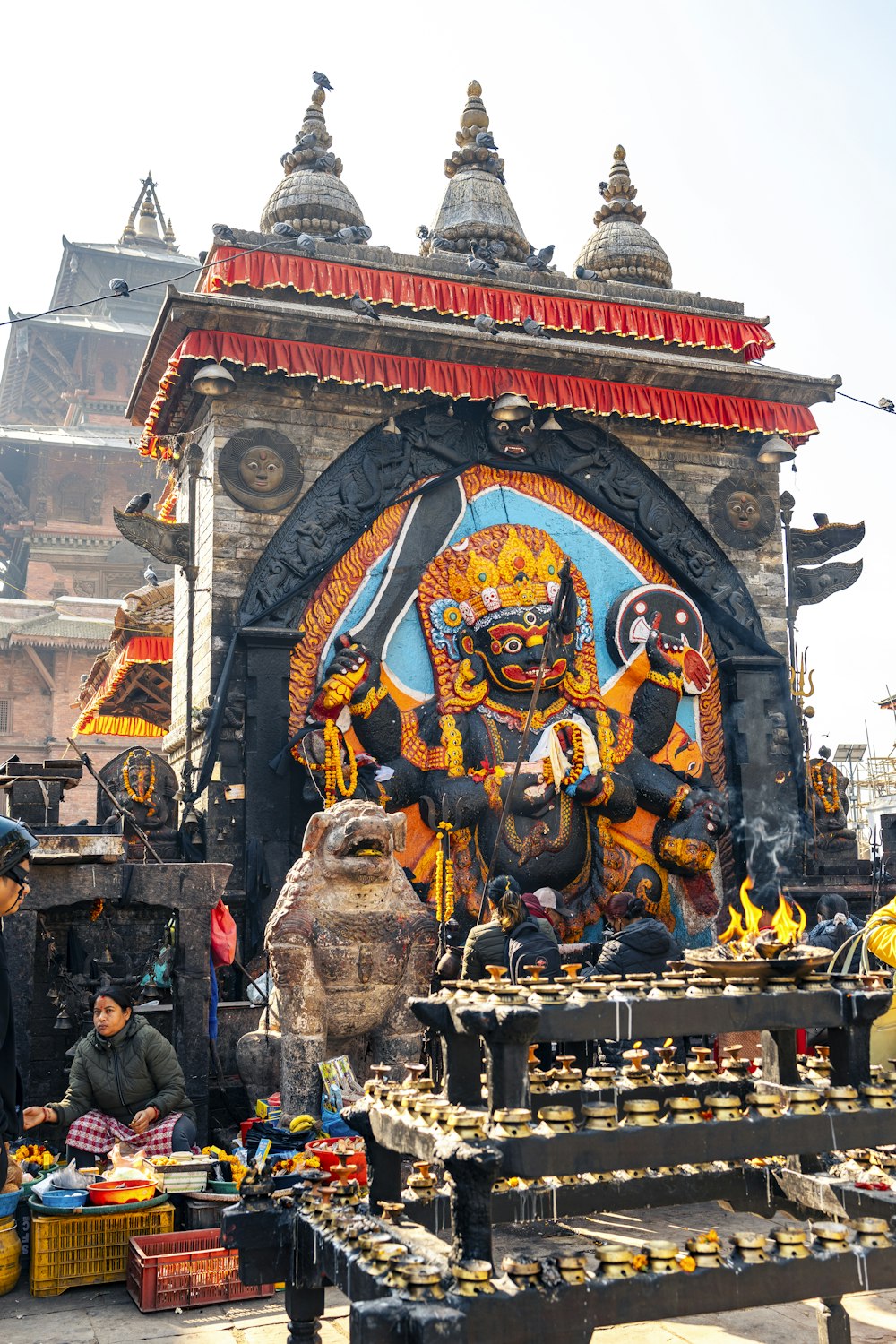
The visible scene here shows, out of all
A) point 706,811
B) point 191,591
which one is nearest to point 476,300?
point 191,591

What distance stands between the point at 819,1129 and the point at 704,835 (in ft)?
30.7

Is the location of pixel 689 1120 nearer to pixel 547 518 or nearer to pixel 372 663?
pixel 372 663

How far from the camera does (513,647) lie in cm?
1331

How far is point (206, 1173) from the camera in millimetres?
6125

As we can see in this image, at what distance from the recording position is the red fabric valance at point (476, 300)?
13.4 metres

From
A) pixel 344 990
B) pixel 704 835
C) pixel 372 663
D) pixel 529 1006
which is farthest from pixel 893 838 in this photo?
pixel 529 1006

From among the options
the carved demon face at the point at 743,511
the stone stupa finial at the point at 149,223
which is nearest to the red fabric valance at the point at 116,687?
the carved demon face at the point at 743,511

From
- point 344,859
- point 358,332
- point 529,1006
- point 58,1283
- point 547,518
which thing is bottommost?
point 58,1283

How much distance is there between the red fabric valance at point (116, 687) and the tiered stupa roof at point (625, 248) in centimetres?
756

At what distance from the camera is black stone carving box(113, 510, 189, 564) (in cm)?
1353

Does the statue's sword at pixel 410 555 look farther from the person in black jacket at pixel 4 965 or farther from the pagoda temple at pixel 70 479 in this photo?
the pagoda temple at pixel 70 479

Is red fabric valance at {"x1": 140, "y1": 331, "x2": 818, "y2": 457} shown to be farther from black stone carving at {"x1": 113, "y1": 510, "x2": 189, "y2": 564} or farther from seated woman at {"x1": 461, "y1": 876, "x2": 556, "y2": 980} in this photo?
seated woman at {"x1": 461, "y1": 876, "x2": 556, "y2": 980}

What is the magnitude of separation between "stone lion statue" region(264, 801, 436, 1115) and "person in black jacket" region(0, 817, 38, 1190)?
281cm

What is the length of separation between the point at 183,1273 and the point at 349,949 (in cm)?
271
